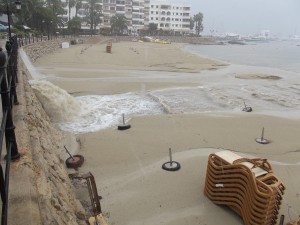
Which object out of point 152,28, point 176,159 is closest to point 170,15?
point 152,28

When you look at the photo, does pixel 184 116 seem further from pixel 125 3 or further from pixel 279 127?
pixel 125 3

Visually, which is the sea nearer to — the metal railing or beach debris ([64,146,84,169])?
beach debris ([64,146,84,169])

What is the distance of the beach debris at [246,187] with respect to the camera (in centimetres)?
598

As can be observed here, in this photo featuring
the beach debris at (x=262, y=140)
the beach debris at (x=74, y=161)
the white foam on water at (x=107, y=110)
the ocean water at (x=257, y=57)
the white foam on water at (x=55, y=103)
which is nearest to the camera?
the beach debris at (x=74, y=161)

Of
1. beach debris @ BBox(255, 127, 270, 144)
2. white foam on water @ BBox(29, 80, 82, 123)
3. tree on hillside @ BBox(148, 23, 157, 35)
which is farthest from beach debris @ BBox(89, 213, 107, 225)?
tree on hillside @ BBox(148, 23, 157, 35)

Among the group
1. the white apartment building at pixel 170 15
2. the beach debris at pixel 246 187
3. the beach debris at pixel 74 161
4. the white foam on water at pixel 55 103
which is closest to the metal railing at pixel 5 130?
the beach debris at pixel 246 187

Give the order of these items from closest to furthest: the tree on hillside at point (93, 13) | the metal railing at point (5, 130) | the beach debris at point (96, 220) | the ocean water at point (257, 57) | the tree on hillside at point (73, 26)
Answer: the metal railing at point (5, 130) → the beach debris at point (96, 220) → the ocean water at point (257, 57) → the tree on hillside at point (73, 26) → the tree on hillside at point (93, 13)

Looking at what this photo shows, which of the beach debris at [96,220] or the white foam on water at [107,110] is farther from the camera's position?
the white foam on water at [107,110]

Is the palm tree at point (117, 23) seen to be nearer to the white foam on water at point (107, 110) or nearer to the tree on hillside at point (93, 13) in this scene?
the tree on hillside at point (93, 13)

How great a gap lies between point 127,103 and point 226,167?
10.9 meters

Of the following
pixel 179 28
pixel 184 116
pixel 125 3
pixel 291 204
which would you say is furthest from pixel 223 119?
pixel 179 28

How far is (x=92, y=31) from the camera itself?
89.9m

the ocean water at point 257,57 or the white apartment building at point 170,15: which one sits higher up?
the white apartment building at point 170,15

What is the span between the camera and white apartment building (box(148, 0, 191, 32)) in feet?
423
